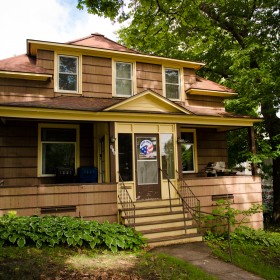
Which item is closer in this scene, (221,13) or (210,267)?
(210,267)

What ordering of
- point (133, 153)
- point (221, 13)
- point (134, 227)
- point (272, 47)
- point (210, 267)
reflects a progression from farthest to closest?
1. point (221, 13)
2. point (272, 47)
3. point (133, 153)
4. point (134, 227)
5. point (210, 267)

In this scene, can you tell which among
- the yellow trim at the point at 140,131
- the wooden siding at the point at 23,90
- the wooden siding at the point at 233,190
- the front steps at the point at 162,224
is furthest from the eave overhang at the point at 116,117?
the front steps at the point at 162,224

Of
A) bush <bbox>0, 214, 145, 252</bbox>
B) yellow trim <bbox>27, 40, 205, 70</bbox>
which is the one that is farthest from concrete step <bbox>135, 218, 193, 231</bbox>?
yellow trim <bbox>27, 40, 205, 70</bbox>

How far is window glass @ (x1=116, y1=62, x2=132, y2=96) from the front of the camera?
1197cm

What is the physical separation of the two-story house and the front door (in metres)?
0.03

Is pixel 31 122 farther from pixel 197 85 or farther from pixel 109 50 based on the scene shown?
pixel 197 85

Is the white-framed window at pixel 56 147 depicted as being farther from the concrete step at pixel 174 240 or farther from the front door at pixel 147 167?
the concrete step at pixel 174 240

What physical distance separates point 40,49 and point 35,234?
6.97m

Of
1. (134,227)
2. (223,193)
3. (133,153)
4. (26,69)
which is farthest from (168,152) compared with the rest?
(26,69)

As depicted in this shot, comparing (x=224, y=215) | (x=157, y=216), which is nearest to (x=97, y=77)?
(x=157, y=216)

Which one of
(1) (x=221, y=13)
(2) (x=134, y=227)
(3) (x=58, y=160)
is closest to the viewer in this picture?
(2) (x=134, y=227)

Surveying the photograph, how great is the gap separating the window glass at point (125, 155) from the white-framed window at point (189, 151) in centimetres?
359

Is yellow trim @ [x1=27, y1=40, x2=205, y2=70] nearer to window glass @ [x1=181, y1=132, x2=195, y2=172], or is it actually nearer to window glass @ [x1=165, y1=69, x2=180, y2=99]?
window glass @ [x1=165, y1=69, x2=180, y2=99]

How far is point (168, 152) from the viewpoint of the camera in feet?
34.9
